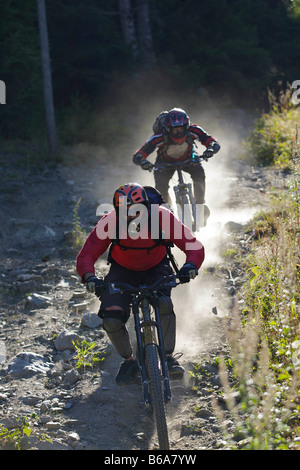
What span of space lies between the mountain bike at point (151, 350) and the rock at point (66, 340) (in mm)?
1663

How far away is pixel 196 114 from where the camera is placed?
2012cm

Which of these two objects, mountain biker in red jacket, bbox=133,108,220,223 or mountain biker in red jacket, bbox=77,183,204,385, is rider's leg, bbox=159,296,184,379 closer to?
mountain biker in red jacket, bbox=77,183,204,385

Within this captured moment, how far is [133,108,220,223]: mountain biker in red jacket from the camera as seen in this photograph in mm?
8102

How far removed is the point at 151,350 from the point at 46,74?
37.0 ft

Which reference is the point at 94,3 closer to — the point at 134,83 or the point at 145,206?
the point at 134,83

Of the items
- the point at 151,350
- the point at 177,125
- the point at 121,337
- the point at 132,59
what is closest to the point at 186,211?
the point at 177,125

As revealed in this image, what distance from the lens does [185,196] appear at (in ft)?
27.7

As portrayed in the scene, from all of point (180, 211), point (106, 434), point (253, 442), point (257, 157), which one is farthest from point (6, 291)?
point (257, 157)

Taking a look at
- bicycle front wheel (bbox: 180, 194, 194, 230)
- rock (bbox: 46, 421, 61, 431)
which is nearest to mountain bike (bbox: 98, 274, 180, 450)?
rock (bbox: 46, 421, 61, 431)

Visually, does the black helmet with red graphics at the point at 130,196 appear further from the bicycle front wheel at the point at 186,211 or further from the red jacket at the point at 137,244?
the bicycle front wheel at the point at 186,211

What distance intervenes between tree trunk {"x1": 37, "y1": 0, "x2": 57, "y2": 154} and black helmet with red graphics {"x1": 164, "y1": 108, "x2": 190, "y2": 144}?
7.01 m

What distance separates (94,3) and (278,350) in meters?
16.8

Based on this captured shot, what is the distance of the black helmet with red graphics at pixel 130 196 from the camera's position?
488cm

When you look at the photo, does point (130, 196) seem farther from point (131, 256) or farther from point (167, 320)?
point (167, 320)
